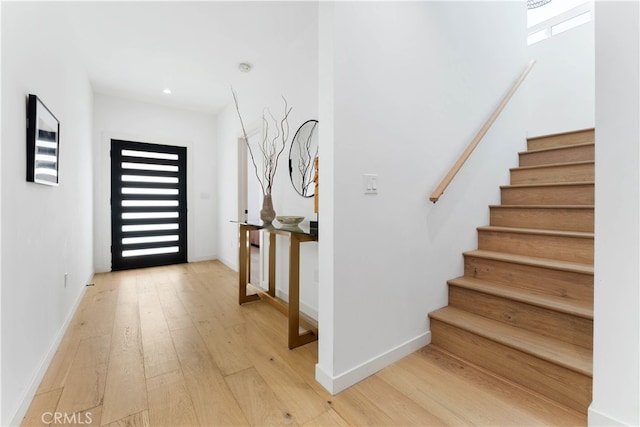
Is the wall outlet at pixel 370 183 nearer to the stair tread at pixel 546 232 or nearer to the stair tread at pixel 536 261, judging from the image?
the stair tread at pixel 536 261

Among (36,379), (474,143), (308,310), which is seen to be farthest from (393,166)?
(36,379)

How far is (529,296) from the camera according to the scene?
1.76m

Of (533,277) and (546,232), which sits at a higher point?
(546,232)

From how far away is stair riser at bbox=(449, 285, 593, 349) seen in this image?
4.99 feet

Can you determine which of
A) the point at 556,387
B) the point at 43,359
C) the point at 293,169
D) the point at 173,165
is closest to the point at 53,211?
the point at 43,359

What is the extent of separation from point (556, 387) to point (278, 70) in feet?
10.7

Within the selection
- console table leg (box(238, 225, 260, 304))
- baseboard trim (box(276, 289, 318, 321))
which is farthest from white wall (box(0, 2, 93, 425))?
baseboard trim (box(276, 289, 318, 321))

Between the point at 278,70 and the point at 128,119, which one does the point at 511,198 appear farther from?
the point at 128,119

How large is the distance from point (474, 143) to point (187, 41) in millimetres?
2771

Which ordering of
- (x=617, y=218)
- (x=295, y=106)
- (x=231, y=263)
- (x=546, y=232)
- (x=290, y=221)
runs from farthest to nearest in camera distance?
(x=231, y=263), (x=295, y=106), (x=290, y=221), (x=546, y=232), (x=617, y=218)

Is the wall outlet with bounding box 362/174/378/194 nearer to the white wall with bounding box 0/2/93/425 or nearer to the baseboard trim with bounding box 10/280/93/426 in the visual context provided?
the white wall with bounding box 0/2/93/425

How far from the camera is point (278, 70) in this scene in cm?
297

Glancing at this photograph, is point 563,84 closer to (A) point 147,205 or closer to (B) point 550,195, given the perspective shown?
(B) point 550,195

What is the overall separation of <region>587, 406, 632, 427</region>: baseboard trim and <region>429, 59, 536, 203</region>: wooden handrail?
47.5 inches
